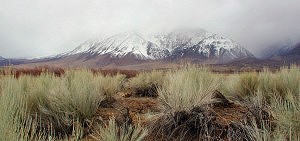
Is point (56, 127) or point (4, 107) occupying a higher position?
point (4, 107)

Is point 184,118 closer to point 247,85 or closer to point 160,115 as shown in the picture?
point 160,115

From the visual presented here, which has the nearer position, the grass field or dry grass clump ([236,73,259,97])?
the grass field

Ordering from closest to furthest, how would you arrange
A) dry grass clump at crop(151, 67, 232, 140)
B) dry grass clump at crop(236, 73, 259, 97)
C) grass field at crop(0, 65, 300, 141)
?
grass field at crop(0, 65, 300, 141) → dry grass clump at crop(151, 67, 232, 140) → dry grass clump at crop(236, 73, 259, 97)

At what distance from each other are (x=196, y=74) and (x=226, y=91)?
1.17 metres

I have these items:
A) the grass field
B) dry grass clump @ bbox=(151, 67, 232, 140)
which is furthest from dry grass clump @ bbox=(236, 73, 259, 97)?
dry grass clump @ bbox=(151, 67, 232, 140)

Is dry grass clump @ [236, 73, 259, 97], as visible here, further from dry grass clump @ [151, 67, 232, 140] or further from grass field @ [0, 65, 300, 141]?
dry grass clump @ [151, 67, 232, 140]

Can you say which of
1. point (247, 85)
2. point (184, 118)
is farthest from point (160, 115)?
point (247, 85)

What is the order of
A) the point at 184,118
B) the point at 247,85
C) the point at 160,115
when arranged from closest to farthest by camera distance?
the point at 184,118 < the point at 160,115 < the point at 247,85

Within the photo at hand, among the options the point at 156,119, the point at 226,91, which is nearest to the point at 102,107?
the point at 156,119

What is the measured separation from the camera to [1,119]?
304cm

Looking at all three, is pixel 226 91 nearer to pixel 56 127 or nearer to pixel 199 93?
pixel 199 93

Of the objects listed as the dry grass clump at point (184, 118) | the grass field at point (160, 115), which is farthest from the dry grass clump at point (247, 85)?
the dry grass clump at point (184, 118)

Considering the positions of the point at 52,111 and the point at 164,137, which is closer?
the point at 164,137

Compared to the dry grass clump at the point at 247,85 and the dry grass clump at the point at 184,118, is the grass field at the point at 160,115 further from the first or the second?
the dry grass clump at the point at 247,85
